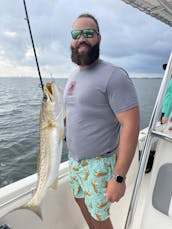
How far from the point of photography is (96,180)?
4.38 feet

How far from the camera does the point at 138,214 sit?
220 cm

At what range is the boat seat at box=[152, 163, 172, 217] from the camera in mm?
1420

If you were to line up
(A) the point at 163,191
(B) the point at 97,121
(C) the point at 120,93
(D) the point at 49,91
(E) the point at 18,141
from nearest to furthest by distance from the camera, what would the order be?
(D) the point at 49,91 < (C) the point at 120,93 < (B) the point at 97,121 < (A) the point at 163,191 < (E) the point at 18,141

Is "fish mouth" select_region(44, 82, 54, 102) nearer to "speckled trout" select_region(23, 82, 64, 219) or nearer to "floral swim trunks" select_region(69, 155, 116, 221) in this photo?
"speckled trout" select_region(23, 82, 64, 219)

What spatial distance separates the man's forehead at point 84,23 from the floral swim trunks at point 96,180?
2.23ft

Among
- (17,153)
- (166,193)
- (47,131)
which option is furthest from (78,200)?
(17,153)

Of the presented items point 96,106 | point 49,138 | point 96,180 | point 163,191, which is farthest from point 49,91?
point 163,191

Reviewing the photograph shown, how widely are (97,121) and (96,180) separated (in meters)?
0.31

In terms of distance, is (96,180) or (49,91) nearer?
(49,91)

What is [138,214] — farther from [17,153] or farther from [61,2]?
[17,153]

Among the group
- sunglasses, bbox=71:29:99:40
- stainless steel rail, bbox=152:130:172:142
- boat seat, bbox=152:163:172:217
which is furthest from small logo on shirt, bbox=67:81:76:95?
boat seat, bbox=152:163:172:217

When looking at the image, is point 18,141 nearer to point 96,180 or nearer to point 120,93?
point 96,180

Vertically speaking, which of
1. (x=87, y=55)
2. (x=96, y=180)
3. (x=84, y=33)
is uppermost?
(x=84, y=33)

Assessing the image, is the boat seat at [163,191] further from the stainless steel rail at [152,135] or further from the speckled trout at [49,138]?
the speckled trout at [49,138]
